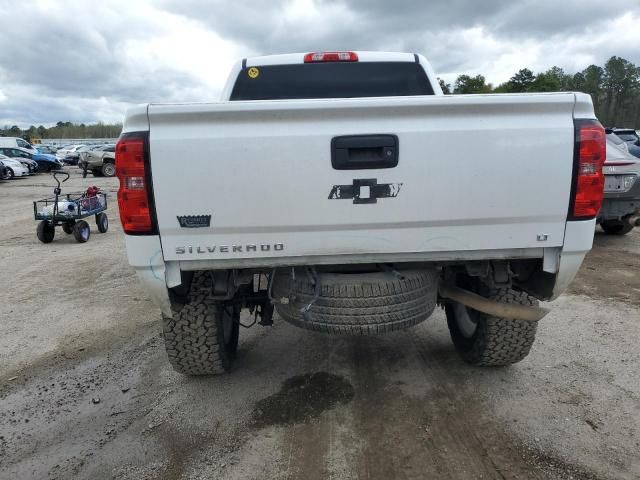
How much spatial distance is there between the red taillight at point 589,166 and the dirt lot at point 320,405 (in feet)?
4.50

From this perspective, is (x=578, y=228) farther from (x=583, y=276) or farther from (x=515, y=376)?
(x=583, y=276)

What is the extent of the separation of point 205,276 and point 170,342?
555 mm

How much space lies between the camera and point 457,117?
237cm

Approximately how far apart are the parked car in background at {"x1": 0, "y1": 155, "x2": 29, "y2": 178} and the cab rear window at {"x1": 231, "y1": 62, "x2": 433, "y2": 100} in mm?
24846

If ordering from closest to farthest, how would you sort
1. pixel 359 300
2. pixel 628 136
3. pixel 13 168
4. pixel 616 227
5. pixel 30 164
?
pixel 359 300, pixel 616 227, pixel 628 136, pixel 13 168, pixel 30 164

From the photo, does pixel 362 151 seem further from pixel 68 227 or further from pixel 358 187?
pixel 68 227

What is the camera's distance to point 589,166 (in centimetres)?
236

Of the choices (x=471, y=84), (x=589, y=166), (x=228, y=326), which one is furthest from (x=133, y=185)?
(x=471, y=84)

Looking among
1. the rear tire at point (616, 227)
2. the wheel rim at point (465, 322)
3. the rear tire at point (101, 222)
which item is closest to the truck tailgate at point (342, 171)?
the wheel rim at point (465, 322)

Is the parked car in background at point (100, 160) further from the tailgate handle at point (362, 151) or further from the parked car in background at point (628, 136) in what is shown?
the tailgate handle at point (362, 151)

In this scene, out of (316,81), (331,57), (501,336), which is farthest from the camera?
(316,81)

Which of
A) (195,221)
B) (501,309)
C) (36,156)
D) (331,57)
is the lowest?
(501,309)

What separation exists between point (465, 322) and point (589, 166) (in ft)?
5.64

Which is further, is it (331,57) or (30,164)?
(30,164)
